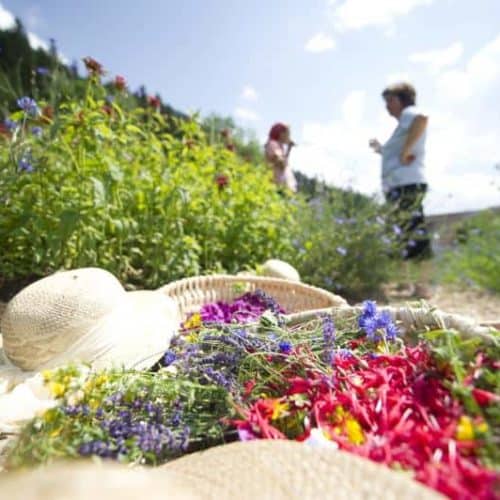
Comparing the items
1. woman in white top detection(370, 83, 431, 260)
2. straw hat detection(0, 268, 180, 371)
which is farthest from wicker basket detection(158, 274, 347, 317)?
woman in white top detection(370, 83, 431, 260)

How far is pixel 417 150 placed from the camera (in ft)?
12.0

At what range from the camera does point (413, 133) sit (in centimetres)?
353

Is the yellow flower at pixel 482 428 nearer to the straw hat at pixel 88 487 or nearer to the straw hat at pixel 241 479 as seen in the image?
the straw hat at pixel 241 479

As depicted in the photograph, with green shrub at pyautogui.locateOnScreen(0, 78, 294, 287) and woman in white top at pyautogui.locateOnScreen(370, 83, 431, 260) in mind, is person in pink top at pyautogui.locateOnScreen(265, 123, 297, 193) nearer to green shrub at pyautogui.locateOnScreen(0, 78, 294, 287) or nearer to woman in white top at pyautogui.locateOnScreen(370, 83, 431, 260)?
woman in white top at pyautogui.locateOnScreen(370, 83, 431, 260)

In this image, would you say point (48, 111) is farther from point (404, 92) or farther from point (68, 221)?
point (404, 92)

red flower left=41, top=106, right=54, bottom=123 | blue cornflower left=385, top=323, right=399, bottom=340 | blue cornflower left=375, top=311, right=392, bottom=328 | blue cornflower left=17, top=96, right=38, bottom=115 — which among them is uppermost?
red flower left=41, top=106, right=54, bottom=123

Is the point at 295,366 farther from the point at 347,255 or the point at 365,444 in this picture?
the point at 347,255

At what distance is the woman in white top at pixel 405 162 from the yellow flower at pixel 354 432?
323 centimetres

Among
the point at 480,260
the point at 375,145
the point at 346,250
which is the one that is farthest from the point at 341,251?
the point at 480,260

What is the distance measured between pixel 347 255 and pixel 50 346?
290cm

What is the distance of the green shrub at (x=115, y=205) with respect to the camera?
1771 millimetres

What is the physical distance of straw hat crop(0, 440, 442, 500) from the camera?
0.34m

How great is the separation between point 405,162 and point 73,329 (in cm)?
343

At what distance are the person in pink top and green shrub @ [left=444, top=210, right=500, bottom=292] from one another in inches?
88.8
